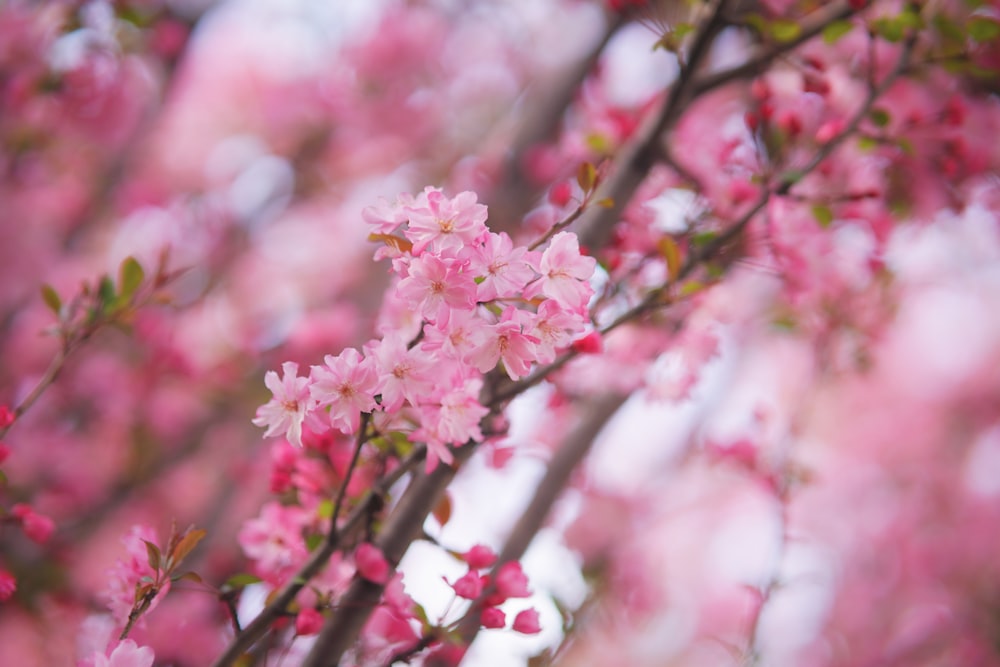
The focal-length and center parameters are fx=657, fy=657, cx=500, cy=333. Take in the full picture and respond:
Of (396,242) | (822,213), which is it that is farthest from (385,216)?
(822,213)

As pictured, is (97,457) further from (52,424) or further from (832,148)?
(832,148)

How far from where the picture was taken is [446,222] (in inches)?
29.8

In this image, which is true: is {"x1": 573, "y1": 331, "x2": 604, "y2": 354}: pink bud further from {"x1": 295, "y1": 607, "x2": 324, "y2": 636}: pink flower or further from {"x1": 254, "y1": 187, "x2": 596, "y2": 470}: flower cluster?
{"x1": 295, "y1": 607, "x2": 324, "y2": 636}: pink flower

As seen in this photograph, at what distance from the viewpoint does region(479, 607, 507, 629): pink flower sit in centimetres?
93

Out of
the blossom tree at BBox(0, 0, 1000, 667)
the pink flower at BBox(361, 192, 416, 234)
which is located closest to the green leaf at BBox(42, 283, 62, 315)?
the blossom tree at BBox(0, 0, 1000, 667)

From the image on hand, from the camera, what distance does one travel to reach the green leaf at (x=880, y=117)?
127 cm

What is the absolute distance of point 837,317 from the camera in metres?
1.87

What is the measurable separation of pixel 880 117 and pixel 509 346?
38.8 inches

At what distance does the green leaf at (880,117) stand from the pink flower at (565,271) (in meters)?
0.87

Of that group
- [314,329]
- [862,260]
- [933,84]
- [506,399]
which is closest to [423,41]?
[314,329]

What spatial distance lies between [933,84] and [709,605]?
19.1ft

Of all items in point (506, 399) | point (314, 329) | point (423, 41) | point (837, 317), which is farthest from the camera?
point (423, 41)

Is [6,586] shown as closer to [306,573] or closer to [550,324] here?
[306,573]

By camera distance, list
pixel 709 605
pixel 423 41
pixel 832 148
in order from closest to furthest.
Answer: pixel 832 148 → pixel 423 41 → pixel 709 605
